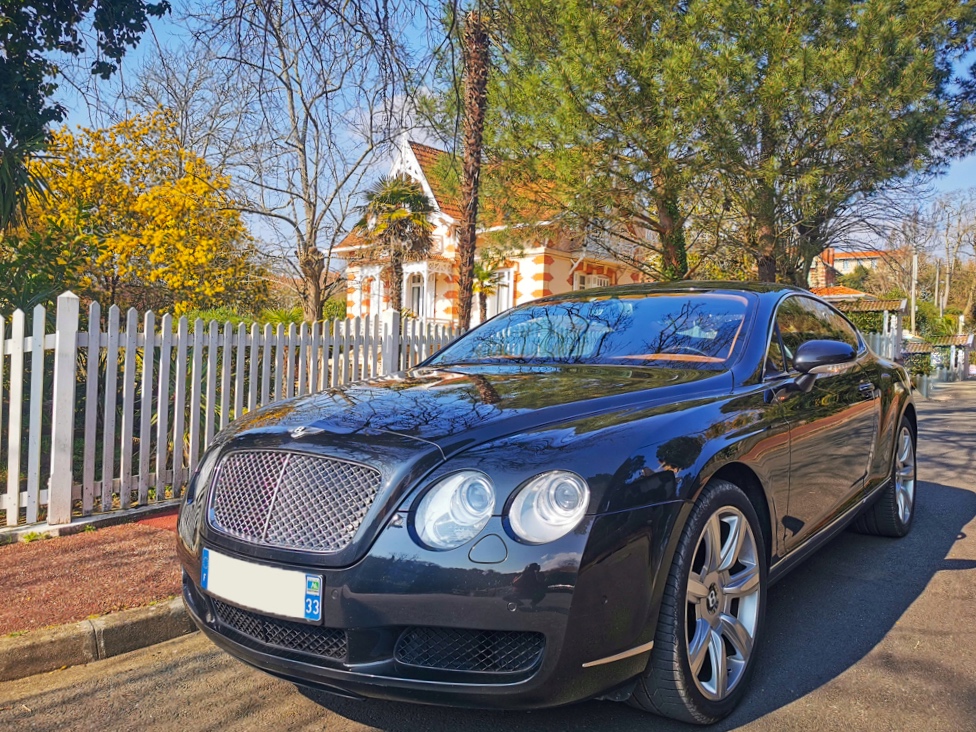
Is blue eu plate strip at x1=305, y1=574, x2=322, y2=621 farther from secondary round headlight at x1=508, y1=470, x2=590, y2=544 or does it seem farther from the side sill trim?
the side sill trim

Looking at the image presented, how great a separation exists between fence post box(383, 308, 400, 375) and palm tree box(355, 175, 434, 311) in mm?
11080

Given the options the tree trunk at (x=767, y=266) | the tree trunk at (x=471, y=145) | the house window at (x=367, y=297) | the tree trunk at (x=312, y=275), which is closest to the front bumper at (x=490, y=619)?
the tree trunk at (x=471, y=145)

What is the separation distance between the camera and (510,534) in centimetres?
213

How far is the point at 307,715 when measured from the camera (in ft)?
9.02

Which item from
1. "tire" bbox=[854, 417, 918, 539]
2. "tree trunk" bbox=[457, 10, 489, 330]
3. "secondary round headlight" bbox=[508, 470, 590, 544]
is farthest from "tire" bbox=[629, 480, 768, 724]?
"tree trunk" bbox=[457, 10, 489, 330]

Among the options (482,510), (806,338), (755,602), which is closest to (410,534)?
(482,510)

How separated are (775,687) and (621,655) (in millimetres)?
1043

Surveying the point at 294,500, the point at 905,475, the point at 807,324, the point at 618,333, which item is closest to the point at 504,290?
the point at 905,475

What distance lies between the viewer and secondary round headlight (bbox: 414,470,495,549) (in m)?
2.16

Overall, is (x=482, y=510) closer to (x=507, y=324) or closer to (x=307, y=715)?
(x=307, y=715)

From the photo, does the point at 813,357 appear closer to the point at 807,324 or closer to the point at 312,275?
the point at 807,324

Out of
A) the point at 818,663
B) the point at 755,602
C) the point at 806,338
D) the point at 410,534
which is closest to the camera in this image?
the point at 410,534

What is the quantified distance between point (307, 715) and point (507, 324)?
7.52ft

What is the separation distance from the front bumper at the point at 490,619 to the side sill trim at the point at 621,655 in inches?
0.5
